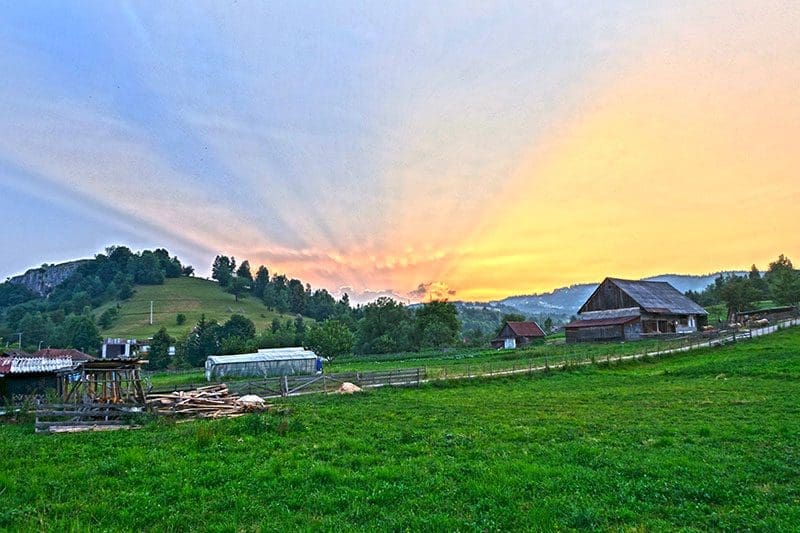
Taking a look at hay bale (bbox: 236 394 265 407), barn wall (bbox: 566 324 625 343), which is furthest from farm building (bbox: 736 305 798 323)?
hay bale (bbox: 236 394 265 407)

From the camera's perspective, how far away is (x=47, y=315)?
505ft

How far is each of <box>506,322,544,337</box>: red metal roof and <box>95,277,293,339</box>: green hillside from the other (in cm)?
7827

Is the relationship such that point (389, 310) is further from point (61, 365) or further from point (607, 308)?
point (61, 365)

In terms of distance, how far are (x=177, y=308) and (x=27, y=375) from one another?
131 m

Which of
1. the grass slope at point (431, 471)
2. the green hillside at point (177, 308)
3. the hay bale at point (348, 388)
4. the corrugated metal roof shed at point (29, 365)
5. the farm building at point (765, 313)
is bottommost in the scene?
the hay bale at point (348, 388)

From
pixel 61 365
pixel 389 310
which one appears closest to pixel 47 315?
pixel 389 310

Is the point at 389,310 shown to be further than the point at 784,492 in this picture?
Yes

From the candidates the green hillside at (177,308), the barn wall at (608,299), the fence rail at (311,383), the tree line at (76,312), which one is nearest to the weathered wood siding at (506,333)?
the barn wall at (608,299)

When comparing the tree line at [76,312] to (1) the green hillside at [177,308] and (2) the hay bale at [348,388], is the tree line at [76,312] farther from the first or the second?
(2) the hay bale at [348,388]

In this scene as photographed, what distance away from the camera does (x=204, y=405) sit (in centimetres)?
2395

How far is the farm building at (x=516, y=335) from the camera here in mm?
92688

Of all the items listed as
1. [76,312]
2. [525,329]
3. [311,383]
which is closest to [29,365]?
[311,383]

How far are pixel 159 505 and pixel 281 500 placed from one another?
239 centimetres

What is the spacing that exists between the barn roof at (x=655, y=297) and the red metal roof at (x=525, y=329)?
22585 mm
